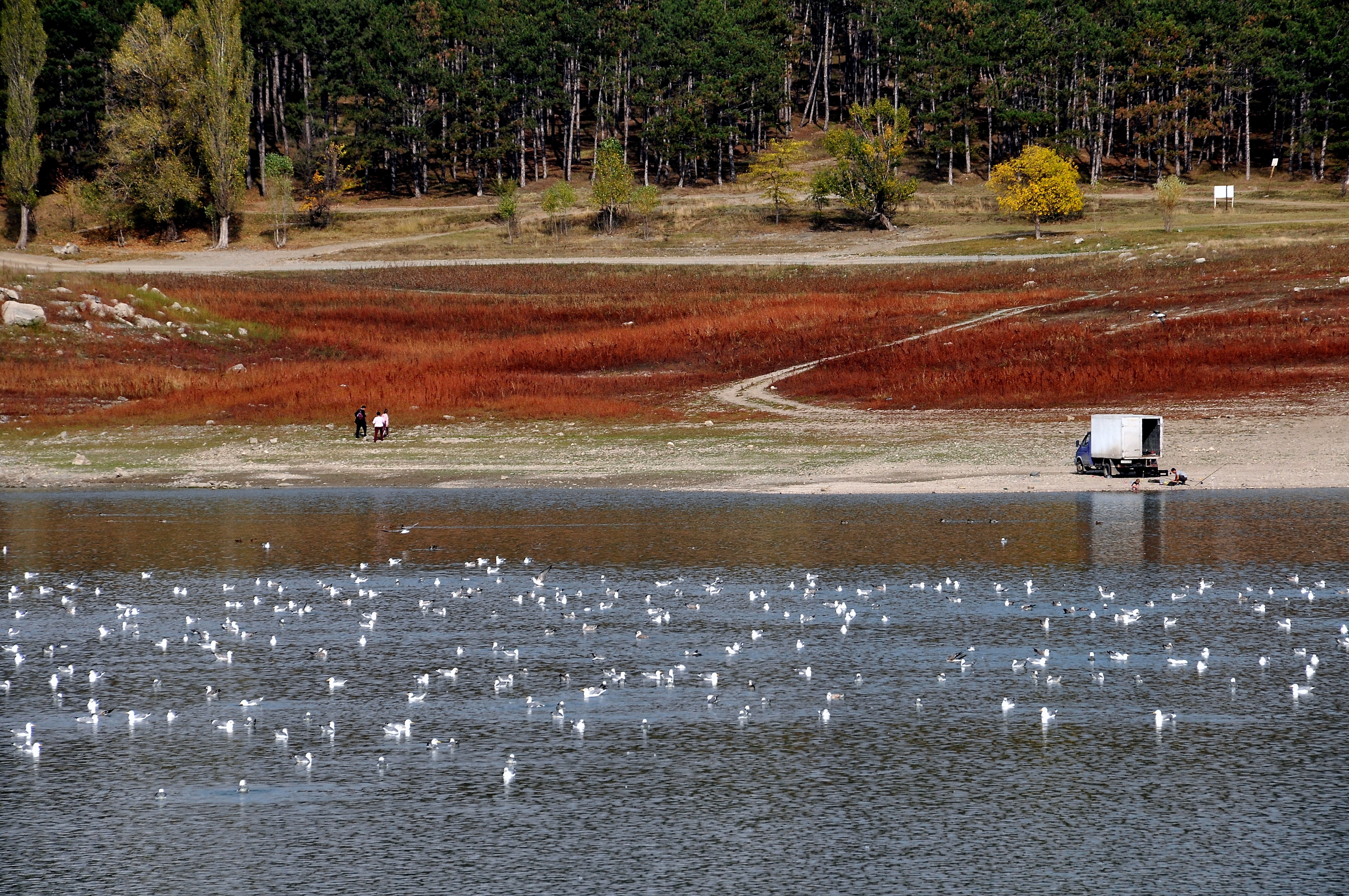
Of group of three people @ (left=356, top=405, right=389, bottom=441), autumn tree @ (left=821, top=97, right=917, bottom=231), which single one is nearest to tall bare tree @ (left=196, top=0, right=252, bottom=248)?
autumn tree @ (left=821, top=97, right=917, bottom=231)

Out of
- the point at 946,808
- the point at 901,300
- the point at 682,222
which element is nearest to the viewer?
the point at 946,808

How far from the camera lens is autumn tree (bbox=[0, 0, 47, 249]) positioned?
125m

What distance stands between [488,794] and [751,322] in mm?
62523

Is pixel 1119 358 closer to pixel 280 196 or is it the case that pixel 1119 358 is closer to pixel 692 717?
pixel 692 717

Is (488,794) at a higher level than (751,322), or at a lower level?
lower

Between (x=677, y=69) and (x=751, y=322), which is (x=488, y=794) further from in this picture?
(x=677, y=69)

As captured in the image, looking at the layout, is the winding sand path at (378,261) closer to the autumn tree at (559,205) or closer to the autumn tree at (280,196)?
the autumn tree at (280,196)

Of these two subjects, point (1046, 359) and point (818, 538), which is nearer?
point (818, 538)

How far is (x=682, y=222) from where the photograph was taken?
5684 inches

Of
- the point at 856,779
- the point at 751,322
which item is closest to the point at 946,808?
the point at 856,779

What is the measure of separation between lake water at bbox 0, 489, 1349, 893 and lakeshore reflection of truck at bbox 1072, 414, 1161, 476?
8.29 metres

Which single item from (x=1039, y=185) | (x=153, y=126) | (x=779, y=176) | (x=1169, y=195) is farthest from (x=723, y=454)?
(x=779, y=176)

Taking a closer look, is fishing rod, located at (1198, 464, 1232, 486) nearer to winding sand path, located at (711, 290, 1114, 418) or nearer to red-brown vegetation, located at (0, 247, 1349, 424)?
red-brown vegetation, located at (0, 247, 1349, 424)

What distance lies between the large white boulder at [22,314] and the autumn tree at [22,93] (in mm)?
67534
